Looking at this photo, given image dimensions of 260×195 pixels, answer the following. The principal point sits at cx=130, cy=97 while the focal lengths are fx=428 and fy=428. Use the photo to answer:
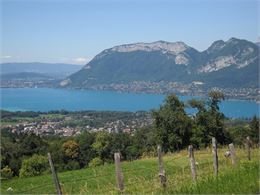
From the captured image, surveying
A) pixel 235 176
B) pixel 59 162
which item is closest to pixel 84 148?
pixel 59 162

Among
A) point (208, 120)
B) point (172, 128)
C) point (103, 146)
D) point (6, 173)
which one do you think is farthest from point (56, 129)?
point (172, 128)

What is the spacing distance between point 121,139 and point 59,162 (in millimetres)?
8645

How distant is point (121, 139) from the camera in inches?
1959

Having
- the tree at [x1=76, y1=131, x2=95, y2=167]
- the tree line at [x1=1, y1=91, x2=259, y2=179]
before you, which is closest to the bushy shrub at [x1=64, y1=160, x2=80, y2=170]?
the tree line at [x1=1, y1=91, x2=259, y2=179]

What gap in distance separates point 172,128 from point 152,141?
8.29 feet

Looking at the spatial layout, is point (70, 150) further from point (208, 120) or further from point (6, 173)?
point (208, 120)

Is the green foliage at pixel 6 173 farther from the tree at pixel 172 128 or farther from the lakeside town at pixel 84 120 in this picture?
the lakeside town at pixel 84 120

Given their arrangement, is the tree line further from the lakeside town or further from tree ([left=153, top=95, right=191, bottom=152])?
the lakeside town

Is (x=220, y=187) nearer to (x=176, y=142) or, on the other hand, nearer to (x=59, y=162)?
(x=176, y=142)

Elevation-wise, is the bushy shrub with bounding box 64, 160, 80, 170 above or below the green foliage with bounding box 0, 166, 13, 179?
below

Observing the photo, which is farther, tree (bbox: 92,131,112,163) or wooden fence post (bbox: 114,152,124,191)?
tree (bbox: 92,131,112,163)

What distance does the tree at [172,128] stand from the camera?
3097 centimetres

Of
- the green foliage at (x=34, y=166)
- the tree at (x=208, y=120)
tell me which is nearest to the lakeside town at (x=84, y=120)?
the green foliage at (x=34, y=166)

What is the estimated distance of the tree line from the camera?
1233 inches
